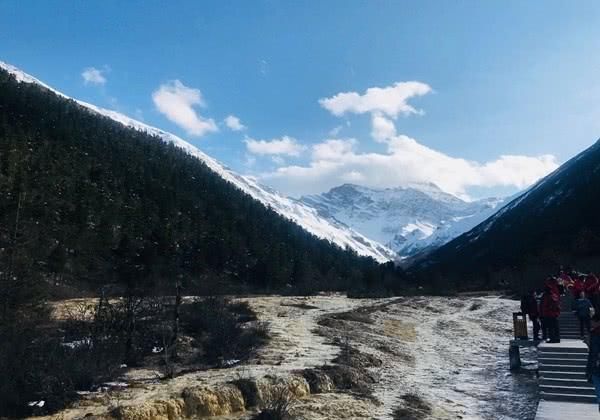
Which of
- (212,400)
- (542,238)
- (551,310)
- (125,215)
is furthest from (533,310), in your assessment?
(542,238)

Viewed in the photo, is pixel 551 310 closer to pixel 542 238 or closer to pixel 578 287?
pixel 578 287

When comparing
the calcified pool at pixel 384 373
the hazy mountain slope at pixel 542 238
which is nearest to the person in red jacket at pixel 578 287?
the calcified pool at pixel 384 373

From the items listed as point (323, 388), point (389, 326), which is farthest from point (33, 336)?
point (389, 326)

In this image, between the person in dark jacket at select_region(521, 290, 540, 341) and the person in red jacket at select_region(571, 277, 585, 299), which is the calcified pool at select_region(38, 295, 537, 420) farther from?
the person in red jacket at select_region(571, 277, 585, 299)

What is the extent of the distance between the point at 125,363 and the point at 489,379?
555 inches

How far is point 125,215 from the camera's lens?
81.9 m

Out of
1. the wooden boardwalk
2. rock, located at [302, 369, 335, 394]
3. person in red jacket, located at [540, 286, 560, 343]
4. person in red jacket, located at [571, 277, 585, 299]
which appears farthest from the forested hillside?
person in red jacket, located at [571, 277, 585, 299]

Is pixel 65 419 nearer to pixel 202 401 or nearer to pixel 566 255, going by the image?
pixel 202 401

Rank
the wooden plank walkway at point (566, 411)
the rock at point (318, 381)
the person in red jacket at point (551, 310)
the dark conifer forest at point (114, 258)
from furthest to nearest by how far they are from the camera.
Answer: the person in red jacket at point (551, 310) < the dark conifer forest at point (114, 258) < the rock at point (318, 381) < the wooden plank walkway at point (566, 411)

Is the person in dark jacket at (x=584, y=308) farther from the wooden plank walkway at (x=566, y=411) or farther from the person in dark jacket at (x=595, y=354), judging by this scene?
the person in dark jacket at (x=595, y=354)

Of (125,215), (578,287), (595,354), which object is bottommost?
(595,354)

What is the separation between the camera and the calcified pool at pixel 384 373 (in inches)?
581

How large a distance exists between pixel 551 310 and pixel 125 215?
73853 mm

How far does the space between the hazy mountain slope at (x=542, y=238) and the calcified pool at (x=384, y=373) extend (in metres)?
46.7
